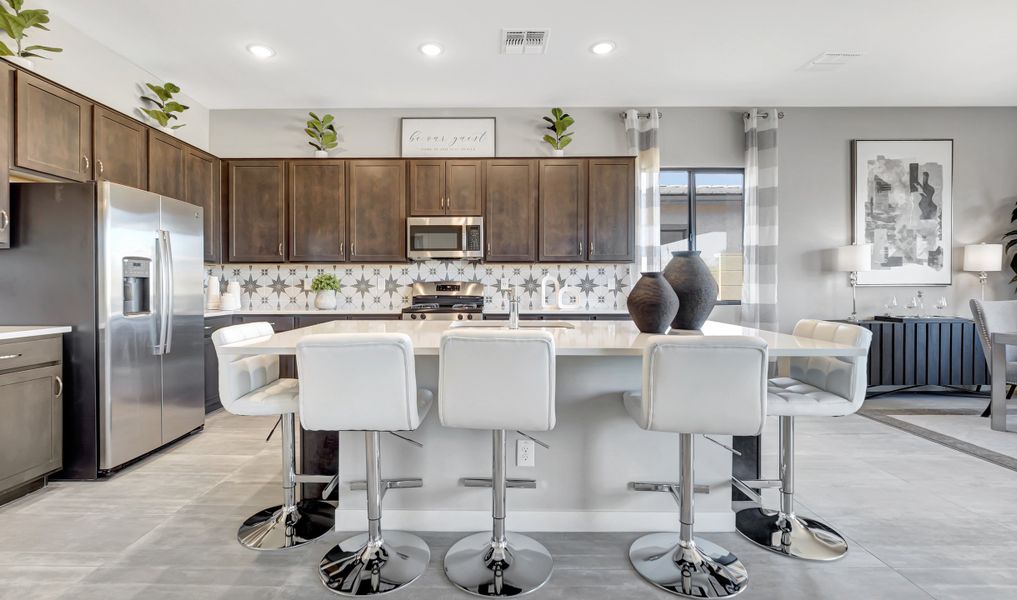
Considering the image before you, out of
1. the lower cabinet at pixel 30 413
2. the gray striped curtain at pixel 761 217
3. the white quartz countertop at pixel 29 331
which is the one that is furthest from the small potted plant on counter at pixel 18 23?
the gray striped curtain at pixel 761 217

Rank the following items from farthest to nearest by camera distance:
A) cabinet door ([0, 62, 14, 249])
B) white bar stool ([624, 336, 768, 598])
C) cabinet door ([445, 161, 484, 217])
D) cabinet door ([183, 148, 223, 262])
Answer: cabinet door ([445, 161, 484, 217])
cabinet door ([183, 148, 223, 262])
cabinet door ([0, 62, 14, 249])
white bar stool ([624, 336, 768, 598])

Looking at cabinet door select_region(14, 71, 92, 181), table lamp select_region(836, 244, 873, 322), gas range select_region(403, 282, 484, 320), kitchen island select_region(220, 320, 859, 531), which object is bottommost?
kitchen island select_region(220, 320, 859, 531)

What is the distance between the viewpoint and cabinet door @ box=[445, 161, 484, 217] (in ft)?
14.7

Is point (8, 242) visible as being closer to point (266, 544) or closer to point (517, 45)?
point (266, 544)

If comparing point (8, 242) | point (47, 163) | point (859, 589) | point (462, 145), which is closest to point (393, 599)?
point (859, 589)

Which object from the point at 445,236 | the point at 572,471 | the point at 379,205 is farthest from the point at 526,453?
the point at 379,205

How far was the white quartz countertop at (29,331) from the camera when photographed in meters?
2.30

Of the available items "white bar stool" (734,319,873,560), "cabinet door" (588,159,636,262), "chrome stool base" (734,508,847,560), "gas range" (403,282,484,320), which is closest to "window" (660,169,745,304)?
"cabinet door" (588,159,636,262)

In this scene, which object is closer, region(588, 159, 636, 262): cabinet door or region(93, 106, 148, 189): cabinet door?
region(93, 106, 148, 189): cabinet door

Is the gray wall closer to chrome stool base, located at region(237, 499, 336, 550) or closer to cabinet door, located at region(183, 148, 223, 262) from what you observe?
cabinet door, located at region(183, 148, 223, 262)

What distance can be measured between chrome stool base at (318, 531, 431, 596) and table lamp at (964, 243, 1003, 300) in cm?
562

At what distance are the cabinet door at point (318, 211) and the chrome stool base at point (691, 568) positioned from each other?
11.9 feet

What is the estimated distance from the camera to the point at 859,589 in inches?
66.0

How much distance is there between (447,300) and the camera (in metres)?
4.70
